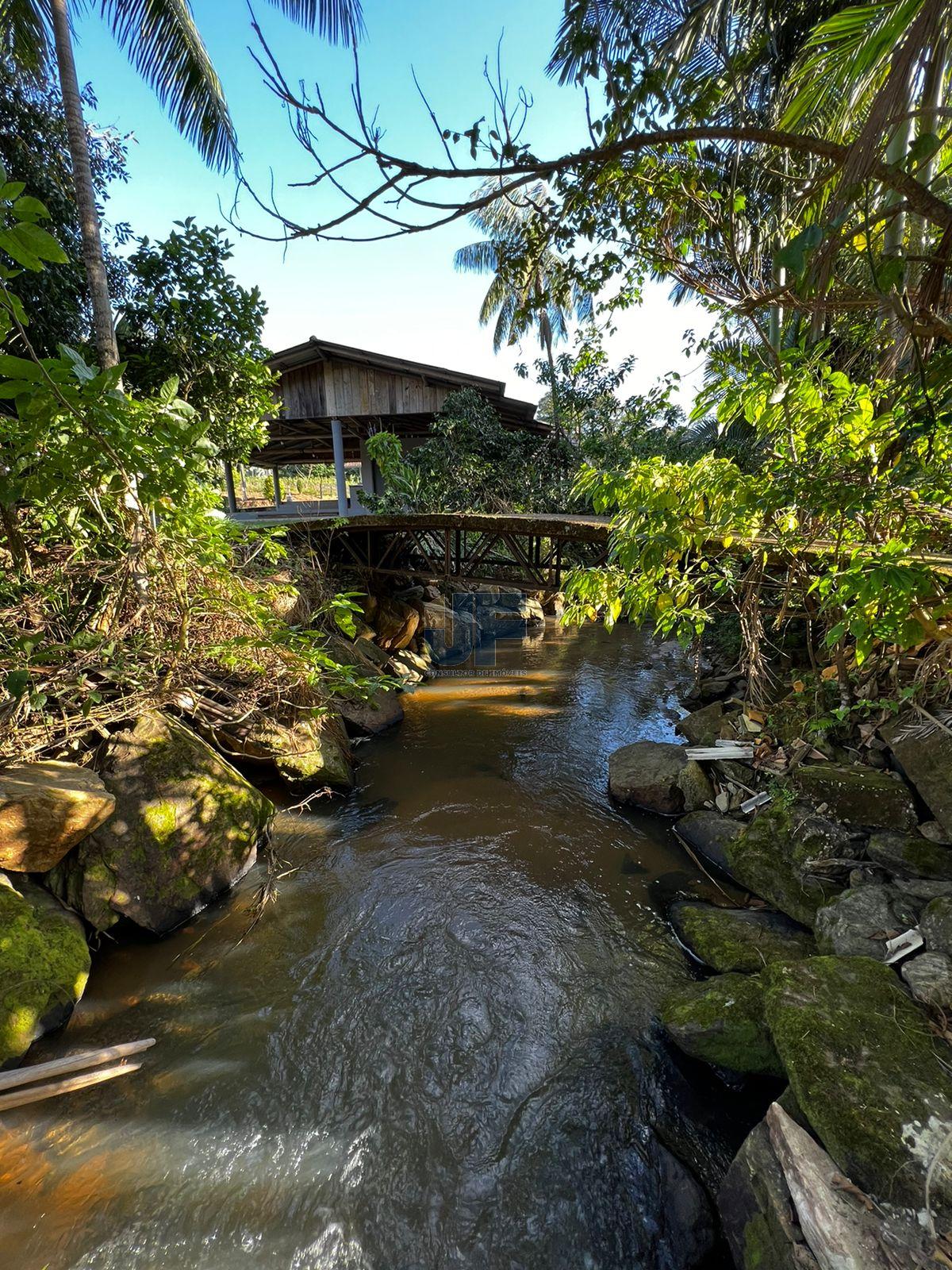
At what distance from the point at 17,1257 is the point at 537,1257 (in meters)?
2.67

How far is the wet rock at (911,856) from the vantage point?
12.8ft

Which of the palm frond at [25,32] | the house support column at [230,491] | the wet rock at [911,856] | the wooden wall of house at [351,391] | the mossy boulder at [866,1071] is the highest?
the palm frond at [25,32]

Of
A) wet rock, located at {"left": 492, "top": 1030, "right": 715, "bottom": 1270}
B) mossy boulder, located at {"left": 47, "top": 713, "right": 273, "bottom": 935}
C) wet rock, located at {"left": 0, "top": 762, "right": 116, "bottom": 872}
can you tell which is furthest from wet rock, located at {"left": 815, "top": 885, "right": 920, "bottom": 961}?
wet rock, located at {"left": 0, "top": 762, "right": 116, "bottom": 872}

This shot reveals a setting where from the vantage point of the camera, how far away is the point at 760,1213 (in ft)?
7.67

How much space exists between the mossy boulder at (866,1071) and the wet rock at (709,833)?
6.42 feet

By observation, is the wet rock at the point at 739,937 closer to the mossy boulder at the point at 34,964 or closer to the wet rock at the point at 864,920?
the wet rock at the point at 864,920

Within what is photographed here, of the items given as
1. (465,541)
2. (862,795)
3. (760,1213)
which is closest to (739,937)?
(862,795)

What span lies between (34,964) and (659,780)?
20.7 ft

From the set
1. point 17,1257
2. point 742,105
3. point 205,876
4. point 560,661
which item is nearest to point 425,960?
point 205,876

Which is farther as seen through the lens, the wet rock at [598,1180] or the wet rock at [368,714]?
the wet rock at [368,714]

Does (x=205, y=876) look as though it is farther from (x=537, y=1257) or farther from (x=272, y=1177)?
(x=537, y=1257)

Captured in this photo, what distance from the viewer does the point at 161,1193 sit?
2.74m

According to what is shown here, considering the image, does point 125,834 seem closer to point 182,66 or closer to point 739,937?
point 739,937

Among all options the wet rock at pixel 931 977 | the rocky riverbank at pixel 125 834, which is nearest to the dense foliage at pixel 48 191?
the rocky riverbank at pixel 125 834
